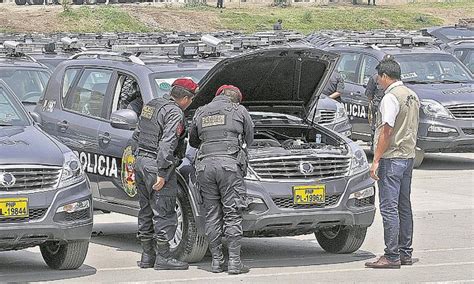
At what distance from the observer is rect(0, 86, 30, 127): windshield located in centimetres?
1145

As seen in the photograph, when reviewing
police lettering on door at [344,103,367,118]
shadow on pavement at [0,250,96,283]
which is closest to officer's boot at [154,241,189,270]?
shadow on pavement at [0,250,96,283]

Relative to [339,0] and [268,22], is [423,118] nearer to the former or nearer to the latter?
[268,22]

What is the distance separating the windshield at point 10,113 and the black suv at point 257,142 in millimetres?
839

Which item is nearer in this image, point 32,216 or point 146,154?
point 32,216

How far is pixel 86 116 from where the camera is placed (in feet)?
42.3

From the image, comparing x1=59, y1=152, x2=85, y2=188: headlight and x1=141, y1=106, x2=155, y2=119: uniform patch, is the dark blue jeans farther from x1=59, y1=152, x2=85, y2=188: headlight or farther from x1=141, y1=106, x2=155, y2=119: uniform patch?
x1=59, y1=152, x2=85, y2=188: headlight

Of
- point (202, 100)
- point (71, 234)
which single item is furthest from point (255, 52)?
point (71, 234)

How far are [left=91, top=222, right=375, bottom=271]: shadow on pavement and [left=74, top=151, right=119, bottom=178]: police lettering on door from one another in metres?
0.74

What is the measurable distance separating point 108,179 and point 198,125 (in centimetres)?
178

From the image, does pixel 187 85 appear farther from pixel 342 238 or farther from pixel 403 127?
pixel 342 238

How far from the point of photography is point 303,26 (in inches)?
2776

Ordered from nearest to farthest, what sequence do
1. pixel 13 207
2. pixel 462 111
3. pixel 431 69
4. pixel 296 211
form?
pixel 13 207 < pixel 296 211 < pixel 462 111 < pixel 431 69

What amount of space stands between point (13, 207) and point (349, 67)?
39.6 ft

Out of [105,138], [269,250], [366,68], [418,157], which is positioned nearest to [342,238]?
[269,250]
